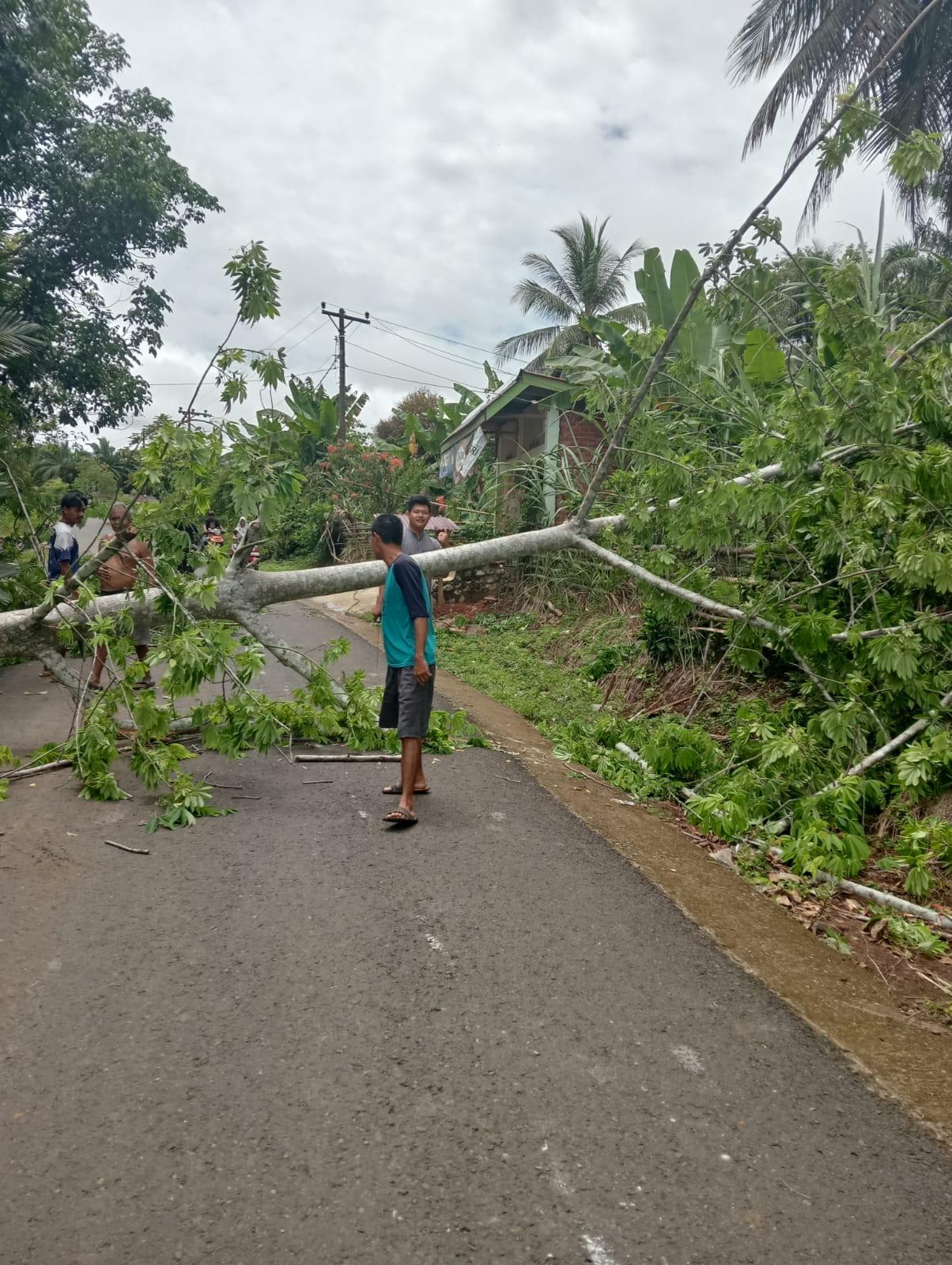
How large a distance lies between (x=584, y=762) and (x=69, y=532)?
573cm

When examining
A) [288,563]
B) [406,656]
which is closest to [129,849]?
[406,656]

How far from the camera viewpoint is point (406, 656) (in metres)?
5.57

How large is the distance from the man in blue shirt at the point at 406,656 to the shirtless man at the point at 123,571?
157 cm

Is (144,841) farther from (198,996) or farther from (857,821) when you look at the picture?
(857,821)

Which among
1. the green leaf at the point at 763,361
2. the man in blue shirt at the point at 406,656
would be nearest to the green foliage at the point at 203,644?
the man in blue shirt at the point at 406,656

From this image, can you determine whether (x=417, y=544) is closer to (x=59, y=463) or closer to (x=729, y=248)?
(x=729, y=248)

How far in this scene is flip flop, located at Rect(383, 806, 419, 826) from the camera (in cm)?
514

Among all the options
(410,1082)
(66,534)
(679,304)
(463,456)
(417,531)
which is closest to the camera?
(410,1082)

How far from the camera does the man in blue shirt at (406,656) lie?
533 centimetres

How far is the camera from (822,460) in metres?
6.19

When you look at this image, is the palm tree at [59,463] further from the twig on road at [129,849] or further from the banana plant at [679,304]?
the twig on road at [129,849]

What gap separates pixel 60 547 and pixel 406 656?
529cm

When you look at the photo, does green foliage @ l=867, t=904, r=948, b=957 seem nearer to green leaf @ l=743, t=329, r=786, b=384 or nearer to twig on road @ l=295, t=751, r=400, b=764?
twig on road @ l=295, t=751, r=400, b=764

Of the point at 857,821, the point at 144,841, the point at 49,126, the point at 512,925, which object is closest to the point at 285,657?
the point at 144,841
